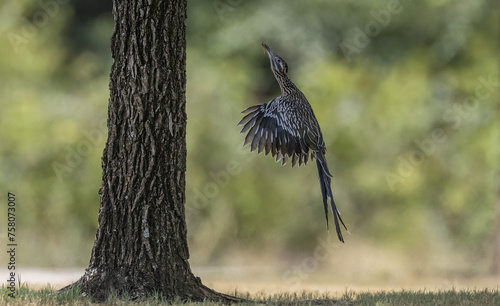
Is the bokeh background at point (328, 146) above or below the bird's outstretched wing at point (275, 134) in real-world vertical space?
above

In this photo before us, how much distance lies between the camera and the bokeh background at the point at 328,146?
1294 cm

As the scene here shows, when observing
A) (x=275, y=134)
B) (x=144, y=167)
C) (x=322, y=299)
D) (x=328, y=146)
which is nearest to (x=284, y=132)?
(x=275, y=134)

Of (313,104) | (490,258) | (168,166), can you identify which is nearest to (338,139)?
(313,104)

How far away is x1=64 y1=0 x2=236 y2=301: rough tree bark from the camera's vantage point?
563 centimetres

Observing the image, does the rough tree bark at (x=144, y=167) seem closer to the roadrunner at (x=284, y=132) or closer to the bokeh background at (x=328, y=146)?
the roadrunner at (x=284, y=132)

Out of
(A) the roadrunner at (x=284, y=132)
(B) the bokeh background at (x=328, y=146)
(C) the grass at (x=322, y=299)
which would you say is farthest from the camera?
(B) the bokeh background at (x=328, y=146)

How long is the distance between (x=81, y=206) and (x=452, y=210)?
7270mm

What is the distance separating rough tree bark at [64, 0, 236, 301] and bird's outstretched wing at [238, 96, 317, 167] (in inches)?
28.7

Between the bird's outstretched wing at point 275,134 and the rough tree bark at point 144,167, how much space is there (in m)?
0.73

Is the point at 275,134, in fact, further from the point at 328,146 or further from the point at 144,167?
the point at 328,146

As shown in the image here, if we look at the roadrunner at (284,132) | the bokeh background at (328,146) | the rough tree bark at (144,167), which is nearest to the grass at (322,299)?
the rough tree bark at (144,167)

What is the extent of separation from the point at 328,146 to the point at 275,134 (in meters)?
7.43

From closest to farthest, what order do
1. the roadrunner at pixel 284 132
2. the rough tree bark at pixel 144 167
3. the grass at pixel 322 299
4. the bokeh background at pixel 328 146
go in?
1. the grass at pixel 322 299
2. the rough tree bark at pixel 144 167
3. the roadrunner at pixel 284 132
4. the bokeh background at pixel 328 146

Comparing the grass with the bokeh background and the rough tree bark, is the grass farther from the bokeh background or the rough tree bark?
the bokeh background
